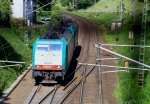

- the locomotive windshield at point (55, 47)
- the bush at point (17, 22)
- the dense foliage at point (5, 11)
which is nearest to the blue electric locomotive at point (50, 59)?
the locomotive windshield at point (55, 47)

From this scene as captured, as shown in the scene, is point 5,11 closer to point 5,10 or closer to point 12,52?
point 5,10

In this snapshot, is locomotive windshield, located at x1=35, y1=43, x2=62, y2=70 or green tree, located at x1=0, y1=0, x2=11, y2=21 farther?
green tree, located at x1=0, y1=0, x2=11, y2=21

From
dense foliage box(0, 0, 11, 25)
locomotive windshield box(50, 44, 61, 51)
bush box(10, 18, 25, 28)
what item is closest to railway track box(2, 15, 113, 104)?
locomotive windshield box(50, 44, 61, 51)

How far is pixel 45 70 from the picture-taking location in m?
28.8

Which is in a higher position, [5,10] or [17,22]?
[5,10]

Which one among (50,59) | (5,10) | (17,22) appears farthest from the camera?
(17,22)

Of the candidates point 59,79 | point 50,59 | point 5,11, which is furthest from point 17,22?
point 50,59

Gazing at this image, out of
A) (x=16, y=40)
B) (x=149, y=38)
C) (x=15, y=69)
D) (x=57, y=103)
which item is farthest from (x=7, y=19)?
(x=57, y=103)

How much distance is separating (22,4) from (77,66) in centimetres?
2988

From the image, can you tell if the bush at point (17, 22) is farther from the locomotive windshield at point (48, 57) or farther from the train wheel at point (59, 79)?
the locomotive windshield at point (48, 57)

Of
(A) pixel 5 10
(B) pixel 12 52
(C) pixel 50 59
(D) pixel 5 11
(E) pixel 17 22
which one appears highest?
(A) pixel 5 10

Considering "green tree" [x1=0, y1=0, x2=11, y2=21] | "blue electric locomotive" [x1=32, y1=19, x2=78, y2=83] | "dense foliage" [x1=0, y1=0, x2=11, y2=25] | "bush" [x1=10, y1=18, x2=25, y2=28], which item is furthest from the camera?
"bush" [x1=10, y1=18, x2=25, y2=28]

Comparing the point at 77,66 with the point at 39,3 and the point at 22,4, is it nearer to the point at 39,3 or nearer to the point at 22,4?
the point at 22,4

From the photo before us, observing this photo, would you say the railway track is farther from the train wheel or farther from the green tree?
the green tree
